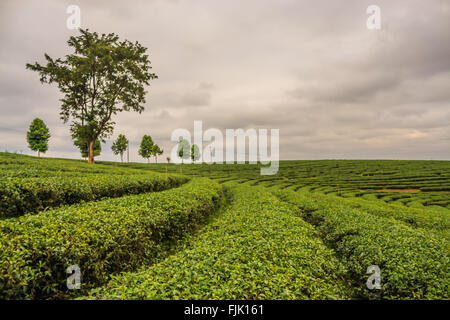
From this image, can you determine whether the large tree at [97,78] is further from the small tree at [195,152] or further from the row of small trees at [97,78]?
the small tree at [195,152]

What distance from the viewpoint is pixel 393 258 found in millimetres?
7609

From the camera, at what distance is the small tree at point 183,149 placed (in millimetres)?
84625

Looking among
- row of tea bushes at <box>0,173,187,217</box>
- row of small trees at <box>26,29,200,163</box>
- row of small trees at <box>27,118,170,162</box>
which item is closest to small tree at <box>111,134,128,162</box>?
row of small trees at <box>27,118,170,162</box>

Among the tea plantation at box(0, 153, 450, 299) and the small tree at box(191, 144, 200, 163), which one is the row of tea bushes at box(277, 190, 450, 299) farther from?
the small tree at box(191, 144, 200, 163)

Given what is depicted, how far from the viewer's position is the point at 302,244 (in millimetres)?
7852

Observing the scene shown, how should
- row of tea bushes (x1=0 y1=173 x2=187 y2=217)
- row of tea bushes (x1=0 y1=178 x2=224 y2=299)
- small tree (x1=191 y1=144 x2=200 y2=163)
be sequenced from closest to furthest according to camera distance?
row of tea bushes (x1=0 y1=178 x2=224 y2=299), row of tea bushes (x1=0 y1=173 x2=187 y2=217), small tree (x1=191 y1=144 x2=200 y2=163)

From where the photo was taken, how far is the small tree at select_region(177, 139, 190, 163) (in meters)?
84.6

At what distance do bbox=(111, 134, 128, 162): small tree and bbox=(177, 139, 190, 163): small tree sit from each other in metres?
22.7

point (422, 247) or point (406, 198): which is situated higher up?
point (422, 247)

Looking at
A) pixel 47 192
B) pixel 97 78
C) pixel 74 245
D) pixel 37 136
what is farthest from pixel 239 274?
pixel 37 136

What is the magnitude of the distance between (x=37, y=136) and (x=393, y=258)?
77155mm
